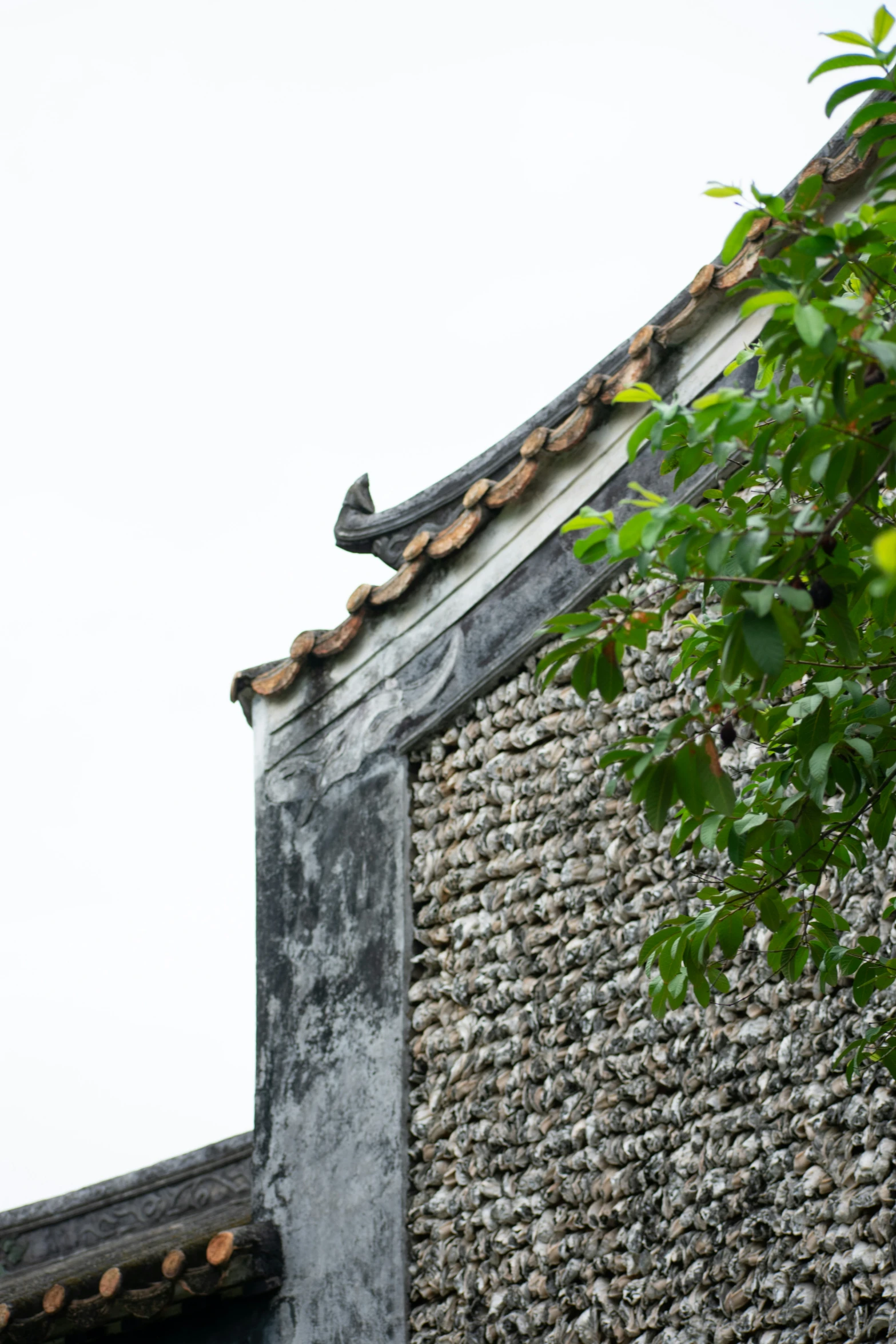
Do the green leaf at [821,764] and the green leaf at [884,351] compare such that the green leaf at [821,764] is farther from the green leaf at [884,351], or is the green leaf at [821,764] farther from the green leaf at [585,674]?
the green leaf at [884,351]

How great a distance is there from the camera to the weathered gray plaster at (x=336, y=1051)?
464 cm

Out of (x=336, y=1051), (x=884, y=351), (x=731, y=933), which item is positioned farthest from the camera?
(x=336, y=1051)

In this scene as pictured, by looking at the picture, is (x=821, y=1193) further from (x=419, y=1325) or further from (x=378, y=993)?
(x=378, y=993)

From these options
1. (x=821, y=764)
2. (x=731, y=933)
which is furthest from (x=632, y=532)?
(x=731, y=933)

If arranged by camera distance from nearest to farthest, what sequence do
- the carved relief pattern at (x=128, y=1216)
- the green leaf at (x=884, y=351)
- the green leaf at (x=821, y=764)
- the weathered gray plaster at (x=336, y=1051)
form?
the green leaf at (x=884, y=351), the green leaf at (x=821, y=764), the weathered gray plaster at (x=336, y=1051), the carved relief pattern at (x=128, y=1216)

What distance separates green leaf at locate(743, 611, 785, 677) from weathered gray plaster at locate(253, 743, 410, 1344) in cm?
327

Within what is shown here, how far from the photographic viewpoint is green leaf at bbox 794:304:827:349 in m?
1.76

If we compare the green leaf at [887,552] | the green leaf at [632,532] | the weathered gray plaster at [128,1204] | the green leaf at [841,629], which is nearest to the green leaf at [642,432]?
the green leaf at [632,532]

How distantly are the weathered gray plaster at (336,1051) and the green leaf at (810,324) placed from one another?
3.48 meters

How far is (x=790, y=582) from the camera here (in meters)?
2.26

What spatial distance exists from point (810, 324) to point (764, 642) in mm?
421

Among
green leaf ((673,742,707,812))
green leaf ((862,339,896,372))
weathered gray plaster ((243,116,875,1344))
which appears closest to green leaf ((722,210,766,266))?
green leaf ((862,339,896,372))

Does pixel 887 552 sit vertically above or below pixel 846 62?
below

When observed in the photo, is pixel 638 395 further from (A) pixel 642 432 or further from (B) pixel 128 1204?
(B) pixel 128 1204
